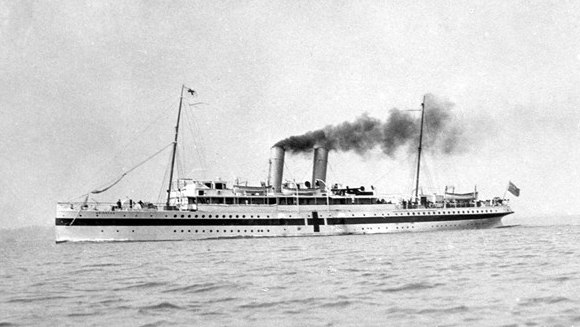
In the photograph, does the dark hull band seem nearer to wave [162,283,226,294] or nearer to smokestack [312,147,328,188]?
smokestack [312,147,328,188]

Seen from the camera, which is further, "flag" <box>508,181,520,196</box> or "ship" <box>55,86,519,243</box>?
"flag" <box>508,181,520,196</box>

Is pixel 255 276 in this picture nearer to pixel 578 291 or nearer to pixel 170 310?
pixel 170 310

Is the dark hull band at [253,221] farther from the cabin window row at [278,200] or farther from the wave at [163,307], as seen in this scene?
the wave at [163,307]

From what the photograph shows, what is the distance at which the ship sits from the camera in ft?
116

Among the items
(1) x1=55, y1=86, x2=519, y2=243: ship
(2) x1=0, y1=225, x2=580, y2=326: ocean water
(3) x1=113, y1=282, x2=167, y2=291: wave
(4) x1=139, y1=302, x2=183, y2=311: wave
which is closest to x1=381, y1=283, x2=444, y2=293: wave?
(2) x1=0, y1=225, x2=580, y2=326: ocean water

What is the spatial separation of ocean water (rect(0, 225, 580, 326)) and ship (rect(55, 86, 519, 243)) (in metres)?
14.7

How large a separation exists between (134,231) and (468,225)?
26.5 metres

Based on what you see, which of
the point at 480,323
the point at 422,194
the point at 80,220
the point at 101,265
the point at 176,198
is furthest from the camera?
the point at 422,194

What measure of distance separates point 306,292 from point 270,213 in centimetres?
2653

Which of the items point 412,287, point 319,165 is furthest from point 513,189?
point 412,287

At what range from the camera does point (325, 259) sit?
67.3ft

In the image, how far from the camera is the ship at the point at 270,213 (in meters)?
35.3

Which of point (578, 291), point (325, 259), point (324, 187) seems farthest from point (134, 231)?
point (578, 291)

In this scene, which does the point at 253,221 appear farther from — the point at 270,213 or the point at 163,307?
the point at 163,307
